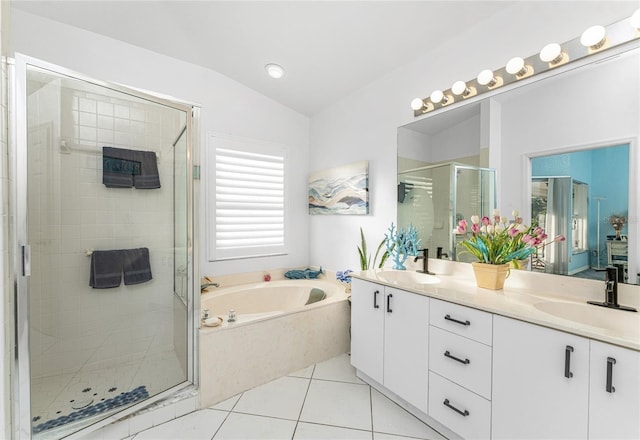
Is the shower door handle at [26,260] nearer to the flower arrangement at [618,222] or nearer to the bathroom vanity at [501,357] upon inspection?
the bathroom vanity at [501,357]

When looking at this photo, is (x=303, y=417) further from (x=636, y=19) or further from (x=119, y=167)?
(x=636, y=19)

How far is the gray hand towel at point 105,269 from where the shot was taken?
1733 millimetres

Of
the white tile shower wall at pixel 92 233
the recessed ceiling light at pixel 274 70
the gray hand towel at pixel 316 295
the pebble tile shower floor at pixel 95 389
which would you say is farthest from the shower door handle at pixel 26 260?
the recessed ceiling light at pixel 274 70

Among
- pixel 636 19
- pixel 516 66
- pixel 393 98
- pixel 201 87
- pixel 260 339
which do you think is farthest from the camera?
pixel 201 87

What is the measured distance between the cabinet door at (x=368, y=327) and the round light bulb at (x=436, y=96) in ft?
4.54

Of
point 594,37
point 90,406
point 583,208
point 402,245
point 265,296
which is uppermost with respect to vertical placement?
point 594,37

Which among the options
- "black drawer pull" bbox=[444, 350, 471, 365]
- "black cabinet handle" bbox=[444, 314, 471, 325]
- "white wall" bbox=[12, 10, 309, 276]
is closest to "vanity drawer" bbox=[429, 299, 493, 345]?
"black cabinet handle" bbox=[444, 314, 471, 325]

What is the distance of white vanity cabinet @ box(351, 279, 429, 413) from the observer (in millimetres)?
1576

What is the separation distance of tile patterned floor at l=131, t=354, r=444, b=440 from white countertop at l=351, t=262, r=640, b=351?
0.77 metres

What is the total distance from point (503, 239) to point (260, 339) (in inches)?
66.4

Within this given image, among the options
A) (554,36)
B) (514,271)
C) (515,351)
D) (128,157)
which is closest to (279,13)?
(128,157)

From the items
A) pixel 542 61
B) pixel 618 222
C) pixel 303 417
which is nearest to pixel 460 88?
pixel 542 61

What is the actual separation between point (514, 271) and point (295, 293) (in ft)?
6.23

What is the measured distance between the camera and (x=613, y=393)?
953 millimetres
